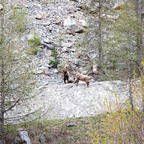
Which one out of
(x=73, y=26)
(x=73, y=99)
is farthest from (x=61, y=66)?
(x=73, y=26)

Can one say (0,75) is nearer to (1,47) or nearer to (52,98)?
(1,47)

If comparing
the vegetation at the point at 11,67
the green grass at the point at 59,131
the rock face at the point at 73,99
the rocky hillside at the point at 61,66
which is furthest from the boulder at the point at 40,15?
the green grass at the point at 59,131

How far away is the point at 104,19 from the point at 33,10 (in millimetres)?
16327

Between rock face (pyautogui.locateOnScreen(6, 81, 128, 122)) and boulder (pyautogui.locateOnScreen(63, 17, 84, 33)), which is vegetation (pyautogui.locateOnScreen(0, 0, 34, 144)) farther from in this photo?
boulder (pyautogui.locateOnScreen(63, 17, 84, 33))

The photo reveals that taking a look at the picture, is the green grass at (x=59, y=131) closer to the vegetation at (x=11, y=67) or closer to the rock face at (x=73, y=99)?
the rock face at (x=73, y=99)

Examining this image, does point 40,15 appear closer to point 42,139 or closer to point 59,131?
point 59,131

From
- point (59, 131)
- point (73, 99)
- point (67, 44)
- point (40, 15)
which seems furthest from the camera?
point (40, 15)

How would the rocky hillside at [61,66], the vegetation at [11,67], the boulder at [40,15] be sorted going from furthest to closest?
the boulder at [40,15]
the rocky hillside at [61,66]
the vegetation at [11,67]

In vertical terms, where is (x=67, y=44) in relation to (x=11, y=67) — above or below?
above

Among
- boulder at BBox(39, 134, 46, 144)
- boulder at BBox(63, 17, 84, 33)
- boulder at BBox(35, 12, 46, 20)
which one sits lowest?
boulder at BBox(39, 134, 46, 144)

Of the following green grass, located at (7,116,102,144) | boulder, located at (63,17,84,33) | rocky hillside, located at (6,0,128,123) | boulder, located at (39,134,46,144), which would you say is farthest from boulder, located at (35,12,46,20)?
boulder, located at (39,134,46,144)

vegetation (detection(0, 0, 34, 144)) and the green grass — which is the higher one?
vegetation (detection(0, 0, 34, 144))

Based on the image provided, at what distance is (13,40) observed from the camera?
811 cm

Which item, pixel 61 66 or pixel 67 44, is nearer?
pixel 61 66
